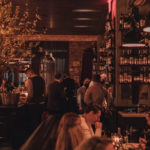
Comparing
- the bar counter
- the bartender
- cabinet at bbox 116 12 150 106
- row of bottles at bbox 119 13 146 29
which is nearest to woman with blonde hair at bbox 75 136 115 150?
the bar counter

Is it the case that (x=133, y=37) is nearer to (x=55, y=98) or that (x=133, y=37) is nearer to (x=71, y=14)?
(x=55, y=98)

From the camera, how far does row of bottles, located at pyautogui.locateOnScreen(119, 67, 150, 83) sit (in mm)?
6852

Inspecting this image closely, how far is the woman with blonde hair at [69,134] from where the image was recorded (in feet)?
8.11

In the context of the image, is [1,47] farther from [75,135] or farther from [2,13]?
[75,135]

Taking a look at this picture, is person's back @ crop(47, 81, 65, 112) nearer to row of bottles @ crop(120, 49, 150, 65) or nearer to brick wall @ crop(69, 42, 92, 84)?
row of bottles @ crop(120, 49, 150, 65)

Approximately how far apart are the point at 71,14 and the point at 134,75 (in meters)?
3.57

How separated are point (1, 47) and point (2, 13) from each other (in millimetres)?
660

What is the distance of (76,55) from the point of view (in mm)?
15031

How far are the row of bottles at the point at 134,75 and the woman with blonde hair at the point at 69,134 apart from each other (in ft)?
13.2

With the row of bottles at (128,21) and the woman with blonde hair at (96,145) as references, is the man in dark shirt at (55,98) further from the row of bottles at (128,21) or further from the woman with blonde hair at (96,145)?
the woman with blonde hair at (96,145)

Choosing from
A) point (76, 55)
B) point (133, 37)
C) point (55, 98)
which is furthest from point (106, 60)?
point (76, 55)

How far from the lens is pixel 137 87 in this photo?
693 centimetres

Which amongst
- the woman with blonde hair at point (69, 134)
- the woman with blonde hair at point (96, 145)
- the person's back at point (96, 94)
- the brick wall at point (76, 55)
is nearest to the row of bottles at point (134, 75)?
the person's back at point (96, 94)

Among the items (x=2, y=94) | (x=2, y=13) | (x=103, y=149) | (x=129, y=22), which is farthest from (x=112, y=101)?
(x=103, y=149)
